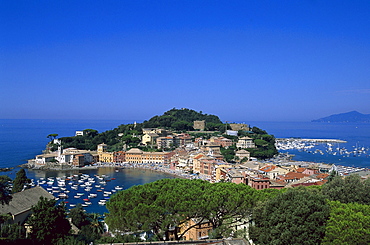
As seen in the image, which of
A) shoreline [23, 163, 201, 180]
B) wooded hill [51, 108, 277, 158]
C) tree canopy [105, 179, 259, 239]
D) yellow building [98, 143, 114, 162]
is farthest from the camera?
wooded hill [51, 108, 277, 158]

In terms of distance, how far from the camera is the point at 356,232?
505cm

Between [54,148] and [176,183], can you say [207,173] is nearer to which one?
[176,183]

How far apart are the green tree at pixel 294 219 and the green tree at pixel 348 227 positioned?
156 millimetres

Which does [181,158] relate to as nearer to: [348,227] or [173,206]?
[173,206]

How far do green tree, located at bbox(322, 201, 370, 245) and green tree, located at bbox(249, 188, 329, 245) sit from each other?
0.51 feet

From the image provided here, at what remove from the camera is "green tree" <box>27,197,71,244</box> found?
21.4 ft

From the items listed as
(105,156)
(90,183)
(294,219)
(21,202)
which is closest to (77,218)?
(21,202)

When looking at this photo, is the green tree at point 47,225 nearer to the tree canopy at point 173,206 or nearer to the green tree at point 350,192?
the tree canopy at point 173,206

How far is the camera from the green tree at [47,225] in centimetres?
653

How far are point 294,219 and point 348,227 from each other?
849 millimetres

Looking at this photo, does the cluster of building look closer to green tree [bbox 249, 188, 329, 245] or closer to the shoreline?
the shoreline

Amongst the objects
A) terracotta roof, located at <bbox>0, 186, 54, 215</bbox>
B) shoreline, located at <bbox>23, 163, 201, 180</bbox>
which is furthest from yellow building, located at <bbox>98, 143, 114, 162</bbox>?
terracotta roof, located at <bbox>0, 186, 54, 215</bbox>

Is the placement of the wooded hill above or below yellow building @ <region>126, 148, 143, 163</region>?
above

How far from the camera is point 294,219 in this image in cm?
549
